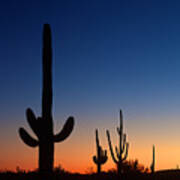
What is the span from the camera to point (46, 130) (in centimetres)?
1221

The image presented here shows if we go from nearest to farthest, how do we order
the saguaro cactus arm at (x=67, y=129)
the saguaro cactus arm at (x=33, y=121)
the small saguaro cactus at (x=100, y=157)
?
1. the saguaro cactus arm at (x=33, y=121)
2. the saguaro cactus arm at (x=67, y=129)
3. the small saguaro cactus at (x=100, y=157)

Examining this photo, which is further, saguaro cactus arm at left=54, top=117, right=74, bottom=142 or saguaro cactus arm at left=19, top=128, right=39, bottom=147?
saguaro cactus arm at left=54, top=117, right=74, bottom=142

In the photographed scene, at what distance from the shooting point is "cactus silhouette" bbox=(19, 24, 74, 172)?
11.9 meters

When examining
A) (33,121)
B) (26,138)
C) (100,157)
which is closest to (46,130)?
(33,121)

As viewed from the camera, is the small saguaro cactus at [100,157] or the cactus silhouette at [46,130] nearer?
the cactus silhouette at [46,130]

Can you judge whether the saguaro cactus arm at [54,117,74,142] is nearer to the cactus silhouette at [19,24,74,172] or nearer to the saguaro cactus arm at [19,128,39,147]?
the cactus silhouette at [19,24,74,172]

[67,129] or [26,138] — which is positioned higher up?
[67,129]

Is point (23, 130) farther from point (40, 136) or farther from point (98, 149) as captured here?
point (98, 149)

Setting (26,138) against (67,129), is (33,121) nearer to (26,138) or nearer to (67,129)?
(26,138)

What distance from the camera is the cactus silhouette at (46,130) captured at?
1193cm

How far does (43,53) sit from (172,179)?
1560 cm

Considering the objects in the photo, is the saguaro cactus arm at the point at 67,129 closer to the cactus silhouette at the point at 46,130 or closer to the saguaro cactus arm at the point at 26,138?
the cactus silhouette at the point at 46,130

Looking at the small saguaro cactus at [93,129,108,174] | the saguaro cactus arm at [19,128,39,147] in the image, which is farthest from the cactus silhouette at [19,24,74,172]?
the small saguaro cactus at [93,129,108,174]

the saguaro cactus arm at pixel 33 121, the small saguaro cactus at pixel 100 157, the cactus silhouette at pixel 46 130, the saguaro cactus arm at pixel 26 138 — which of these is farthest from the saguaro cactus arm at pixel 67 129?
the small saguaro cactus at pixel 100 157
